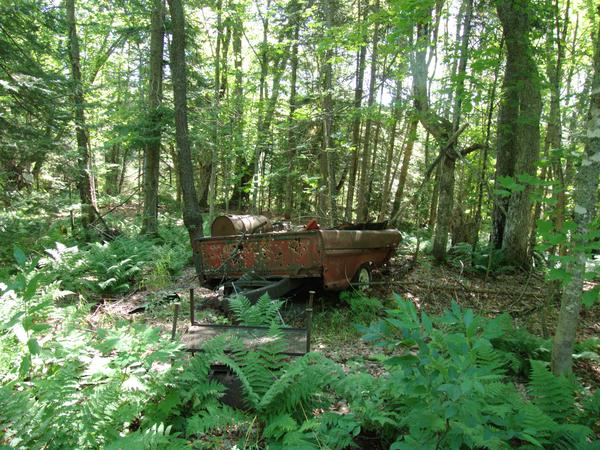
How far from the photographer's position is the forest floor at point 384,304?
5.32 metres

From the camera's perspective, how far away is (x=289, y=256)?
21.0ft

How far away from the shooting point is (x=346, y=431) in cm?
301

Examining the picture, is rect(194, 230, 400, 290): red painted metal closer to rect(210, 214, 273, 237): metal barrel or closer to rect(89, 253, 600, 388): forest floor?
rect(210, 214, 273, 237): metal barrel

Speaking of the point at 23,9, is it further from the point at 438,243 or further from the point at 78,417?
the point at 438,243

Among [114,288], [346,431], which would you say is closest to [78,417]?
[346,431]

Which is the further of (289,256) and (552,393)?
(289,256)

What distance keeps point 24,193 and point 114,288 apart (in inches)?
257

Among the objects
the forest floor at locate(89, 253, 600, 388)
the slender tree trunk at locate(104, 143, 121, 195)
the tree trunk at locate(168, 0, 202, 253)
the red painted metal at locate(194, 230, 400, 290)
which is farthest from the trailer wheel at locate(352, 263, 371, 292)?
the slender tree trunk at locate(104, 143, 121, 195)

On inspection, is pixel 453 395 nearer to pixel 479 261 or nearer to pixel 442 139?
pixel 479 261

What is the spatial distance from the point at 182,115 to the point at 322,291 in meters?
5.68

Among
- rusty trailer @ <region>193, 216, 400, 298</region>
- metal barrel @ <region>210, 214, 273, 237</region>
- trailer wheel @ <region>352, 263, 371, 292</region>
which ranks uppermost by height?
metal barrel @ <region>210, 214, 273, 237</region>

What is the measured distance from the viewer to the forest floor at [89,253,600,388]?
17.5 ft

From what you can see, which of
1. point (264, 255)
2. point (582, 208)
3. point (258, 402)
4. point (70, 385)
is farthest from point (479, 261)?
point (70, 385)

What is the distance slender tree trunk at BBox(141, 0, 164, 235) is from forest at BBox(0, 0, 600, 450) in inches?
3.0
